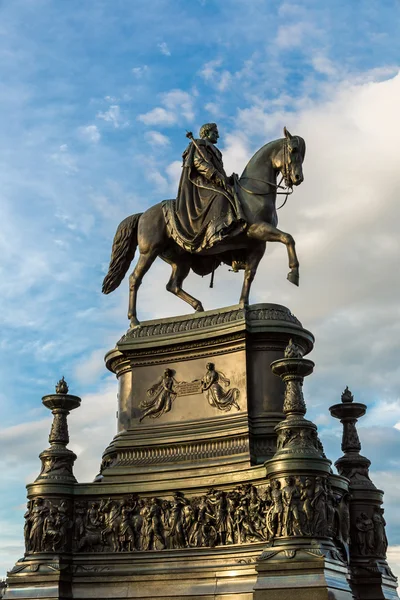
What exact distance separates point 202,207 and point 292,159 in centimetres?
245

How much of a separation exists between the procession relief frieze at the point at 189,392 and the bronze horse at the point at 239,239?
189 cm

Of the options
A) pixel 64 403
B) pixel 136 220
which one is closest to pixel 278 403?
pixel 64 403

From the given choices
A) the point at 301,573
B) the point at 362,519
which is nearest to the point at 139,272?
the point at 362,519

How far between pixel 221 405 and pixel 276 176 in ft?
18.7

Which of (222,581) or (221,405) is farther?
(221,405)

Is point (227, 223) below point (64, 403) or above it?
above

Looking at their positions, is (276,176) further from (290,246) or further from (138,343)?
(138,343)

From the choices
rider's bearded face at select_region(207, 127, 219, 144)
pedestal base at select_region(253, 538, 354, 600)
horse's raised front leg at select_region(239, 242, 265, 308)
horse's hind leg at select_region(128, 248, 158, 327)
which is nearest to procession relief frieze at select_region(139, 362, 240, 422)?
horse's raised front leg at select_region(239, 242, 265, 308)

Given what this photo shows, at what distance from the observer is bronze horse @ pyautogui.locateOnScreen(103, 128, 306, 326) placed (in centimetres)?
2091

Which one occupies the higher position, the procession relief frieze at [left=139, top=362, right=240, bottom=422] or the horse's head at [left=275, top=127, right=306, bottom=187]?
the horse's head at [left=275, top=127, right=306, bottom=187]

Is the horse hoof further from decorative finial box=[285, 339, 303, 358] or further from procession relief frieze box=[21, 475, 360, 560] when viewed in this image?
procession relief frieze box=[21, 475, 360, 560]

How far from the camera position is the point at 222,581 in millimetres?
17672

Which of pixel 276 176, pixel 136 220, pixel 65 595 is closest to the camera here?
pixel 65 595

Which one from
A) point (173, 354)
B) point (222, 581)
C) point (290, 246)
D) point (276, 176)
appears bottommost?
point (222, 581)
